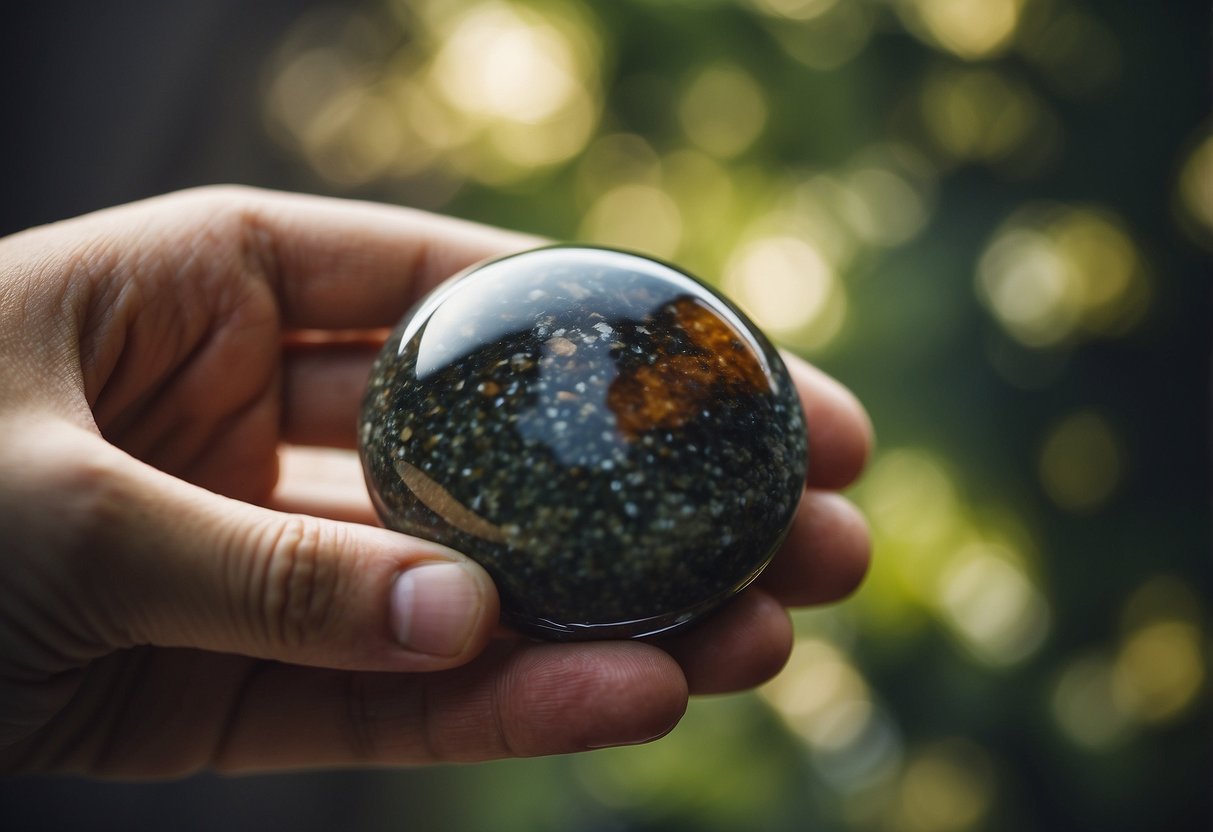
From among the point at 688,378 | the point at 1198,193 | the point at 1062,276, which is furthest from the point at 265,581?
the point at 1198,193

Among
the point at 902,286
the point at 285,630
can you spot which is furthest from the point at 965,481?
the point at 285,630

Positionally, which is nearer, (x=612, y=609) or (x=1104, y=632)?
(x=612, y=609)

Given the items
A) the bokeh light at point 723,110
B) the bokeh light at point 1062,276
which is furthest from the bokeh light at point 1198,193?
the bokeh light at point 723,110

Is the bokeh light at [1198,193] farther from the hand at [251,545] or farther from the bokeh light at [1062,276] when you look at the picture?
the hand at [251,545]

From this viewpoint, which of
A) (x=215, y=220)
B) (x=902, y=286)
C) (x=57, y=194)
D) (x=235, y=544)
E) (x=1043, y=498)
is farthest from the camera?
(x=57, y=194)

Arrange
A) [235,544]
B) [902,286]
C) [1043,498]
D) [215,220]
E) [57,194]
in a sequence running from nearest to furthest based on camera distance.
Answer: [235,544]
[215,220]
[902,286]
[1043,498]
[57,194]

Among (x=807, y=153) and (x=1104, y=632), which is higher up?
(x=807, y=153)

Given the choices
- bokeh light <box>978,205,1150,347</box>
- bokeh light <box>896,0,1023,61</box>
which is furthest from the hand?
bokeh light <box>896,0,1023,61</box>

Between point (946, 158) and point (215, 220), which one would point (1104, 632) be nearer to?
point (946, 158)
